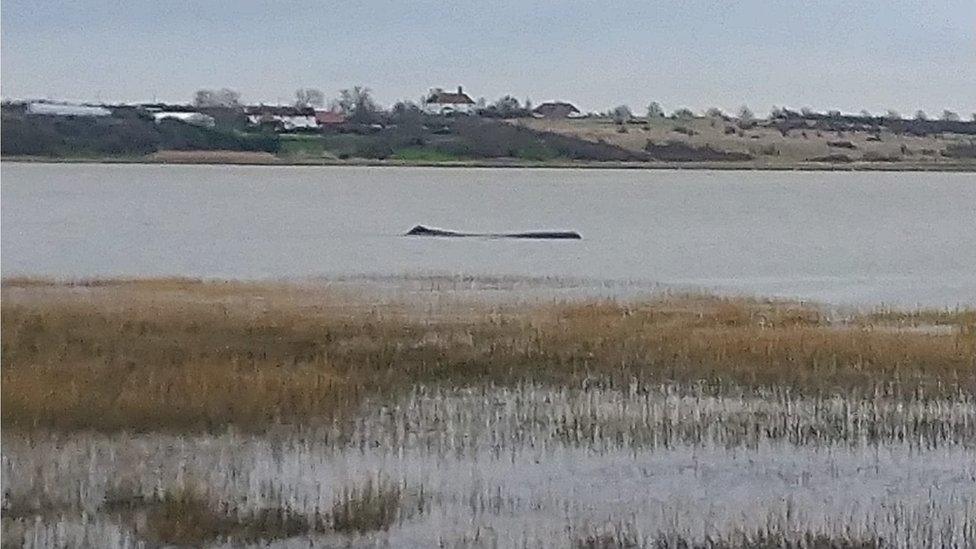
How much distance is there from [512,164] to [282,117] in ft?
5.35

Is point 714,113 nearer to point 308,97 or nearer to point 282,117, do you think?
point 308,97

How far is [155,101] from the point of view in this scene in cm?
621

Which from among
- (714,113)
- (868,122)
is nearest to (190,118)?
(714,113)

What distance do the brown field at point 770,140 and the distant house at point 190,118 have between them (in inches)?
66.1

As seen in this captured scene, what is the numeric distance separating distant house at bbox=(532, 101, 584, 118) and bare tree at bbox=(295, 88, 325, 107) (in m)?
1.18

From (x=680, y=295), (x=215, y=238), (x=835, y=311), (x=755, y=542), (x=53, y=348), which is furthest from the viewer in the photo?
(x=215, y=238)

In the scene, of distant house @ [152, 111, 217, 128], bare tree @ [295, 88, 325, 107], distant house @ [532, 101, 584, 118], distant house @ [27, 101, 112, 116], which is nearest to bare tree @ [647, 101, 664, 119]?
distant house @ [532, 101, 584, 118]

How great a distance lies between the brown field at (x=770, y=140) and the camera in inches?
297

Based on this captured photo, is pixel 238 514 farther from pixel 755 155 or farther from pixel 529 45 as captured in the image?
pixel 755 155

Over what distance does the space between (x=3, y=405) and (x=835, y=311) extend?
4.13 meters

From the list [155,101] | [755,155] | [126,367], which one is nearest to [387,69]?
[155,101]

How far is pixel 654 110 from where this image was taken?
23.5ft

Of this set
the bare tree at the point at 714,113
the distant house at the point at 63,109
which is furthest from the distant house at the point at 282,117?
the bare tree at the point at 714,113

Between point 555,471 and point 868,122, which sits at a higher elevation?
point 868,122
